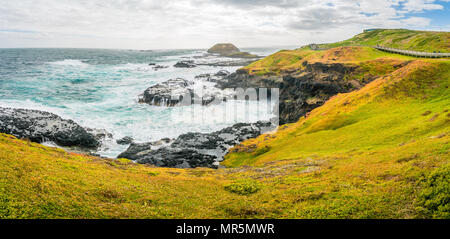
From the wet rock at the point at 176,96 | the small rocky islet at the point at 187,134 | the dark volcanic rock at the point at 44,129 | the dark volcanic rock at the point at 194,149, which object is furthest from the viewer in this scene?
the wet rock at the point at 176,96

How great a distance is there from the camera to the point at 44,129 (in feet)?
143

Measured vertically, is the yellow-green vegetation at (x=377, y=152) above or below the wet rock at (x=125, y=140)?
above

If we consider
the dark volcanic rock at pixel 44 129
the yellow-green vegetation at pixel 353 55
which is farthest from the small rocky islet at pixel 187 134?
the yellow-green vegetation at pixel 353 55

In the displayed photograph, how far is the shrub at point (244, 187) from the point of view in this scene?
57.3 ft

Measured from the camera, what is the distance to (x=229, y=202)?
49.0 feet

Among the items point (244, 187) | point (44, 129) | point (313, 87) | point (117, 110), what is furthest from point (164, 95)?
point (244, 187)

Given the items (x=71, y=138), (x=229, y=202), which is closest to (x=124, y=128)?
→ (x=71, y=138)

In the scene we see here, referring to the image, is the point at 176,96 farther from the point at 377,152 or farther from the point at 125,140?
the point at 377,152

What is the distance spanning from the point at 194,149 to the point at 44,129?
27.1 meters

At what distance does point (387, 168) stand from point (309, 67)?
233 feet

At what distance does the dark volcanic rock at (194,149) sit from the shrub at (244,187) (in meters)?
18.3

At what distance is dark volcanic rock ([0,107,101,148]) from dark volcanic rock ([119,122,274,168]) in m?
9.18

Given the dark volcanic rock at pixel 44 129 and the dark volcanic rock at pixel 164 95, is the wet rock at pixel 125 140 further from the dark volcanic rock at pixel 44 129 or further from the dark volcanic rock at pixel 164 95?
the dark volcanic rock at pixel 164 95
